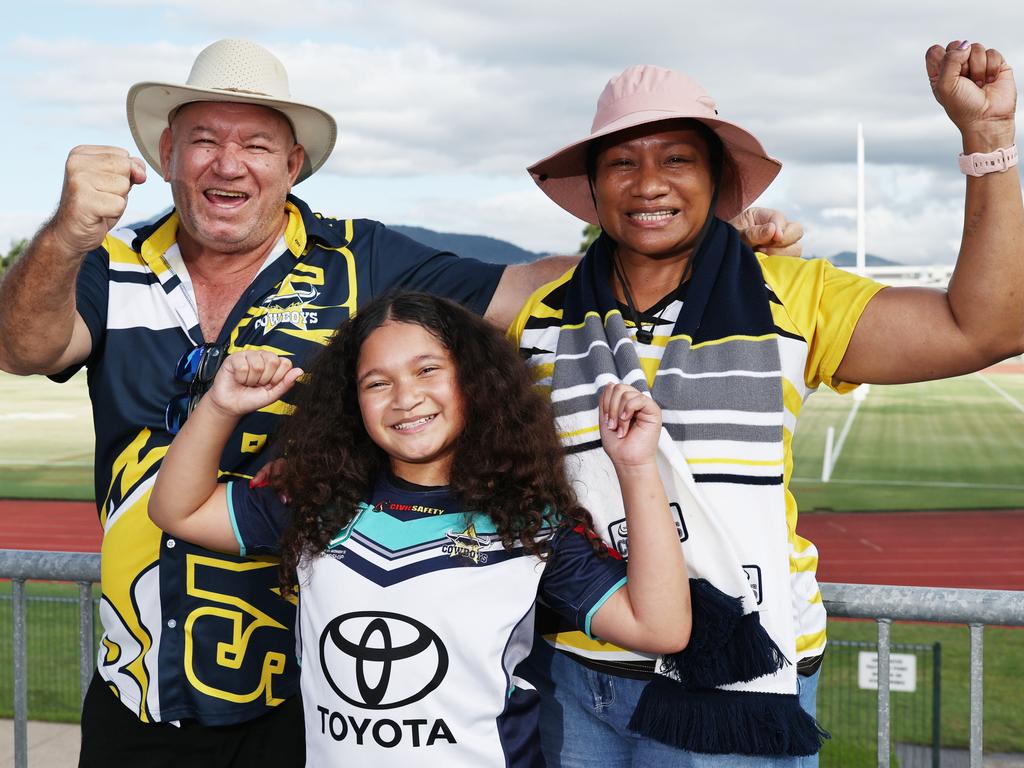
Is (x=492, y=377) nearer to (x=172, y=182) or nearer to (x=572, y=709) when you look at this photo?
(x=572, y=709)

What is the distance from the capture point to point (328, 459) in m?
2.19

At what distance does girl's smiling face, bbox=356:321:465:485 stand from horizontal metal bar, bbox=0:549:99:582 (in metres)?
1.00

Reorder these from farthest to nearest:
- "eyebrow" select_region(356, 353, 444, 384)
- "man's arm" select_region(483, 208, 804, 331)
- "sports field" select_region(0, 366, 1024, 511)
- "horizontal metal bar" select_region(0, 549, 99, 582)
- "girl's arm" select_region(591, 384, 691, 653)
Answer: "sports field" select_region(0, 366, 1024, 511)
"horizontal metal bar" select_region(0, 549, 99, 582)
"man's arm" select_region(483, 208, 804, 331)
"eyebrow" select_region(356, 353, 444, 384)
"girl's arm" select_region(591, 384, 691, 653)

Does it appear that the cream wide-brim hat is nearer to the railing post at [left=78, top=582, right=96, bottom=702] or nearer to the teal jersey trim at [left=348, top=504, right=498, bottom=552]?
the teal jersey trim at [left=348, top=504, right=498, bottom=552]

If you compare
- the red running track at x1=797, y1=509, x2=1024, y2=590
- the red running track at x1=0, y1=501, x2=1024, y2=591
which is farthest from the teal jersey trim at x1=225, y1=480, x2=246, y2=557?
the red running track at x1=797, y1=509, x2=1024, y2=590

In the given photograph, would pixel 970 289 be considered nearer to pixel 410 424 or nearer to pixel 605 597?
pixel 605 597

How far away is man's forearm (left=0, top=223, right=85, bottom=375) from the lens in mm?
2217

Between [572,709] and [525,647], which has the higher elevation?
[525,647]

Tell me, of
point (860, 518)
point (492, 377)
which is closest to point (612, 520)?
point (492, 377)

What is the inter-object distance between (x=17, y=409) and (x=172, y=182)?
46.9 meters

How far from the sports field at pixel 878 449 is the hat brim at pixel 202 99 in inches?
769

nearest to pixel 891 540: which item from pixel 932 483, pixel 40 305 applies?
pixel 932 483

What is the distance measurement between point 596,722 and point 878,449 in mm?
30967

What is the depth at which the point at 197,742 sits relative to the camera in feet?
7.90
